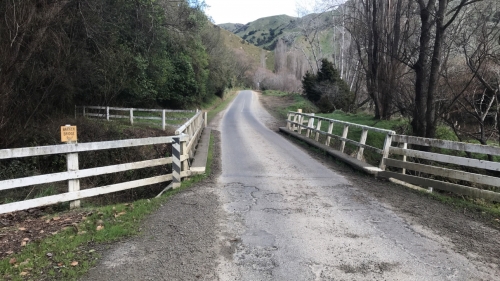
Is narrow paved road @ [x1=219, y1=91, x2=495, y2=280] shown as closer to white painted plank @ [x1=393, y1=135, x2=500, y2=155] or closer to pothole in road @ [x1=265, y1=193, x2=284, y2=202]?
pothole in road @ [x1=265, y1=193, x2=284, y2=202]

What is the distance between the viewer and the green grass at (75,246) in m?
3.59

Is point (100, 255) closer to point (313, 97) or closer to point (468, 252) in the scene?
point (468, 252)

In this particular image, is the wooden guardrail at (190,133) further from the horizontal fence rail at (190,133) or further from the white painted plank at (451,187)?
the white painted plank at (451,187)

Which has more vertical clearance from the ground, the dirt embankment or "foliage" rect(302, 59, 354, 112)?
"foliage" rect(302, 59, 354, 112)

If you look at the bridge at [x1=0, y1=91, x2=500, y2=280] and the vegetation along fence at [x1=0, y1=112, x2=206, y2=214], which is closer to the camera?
the bridge at [x1=0, y1=91, x2=500, y2=280]

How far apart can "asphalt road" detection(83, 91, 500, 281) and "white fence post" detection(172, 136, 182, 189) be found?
41 cm

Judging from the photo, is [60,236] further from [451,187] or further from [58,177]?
[451,187]

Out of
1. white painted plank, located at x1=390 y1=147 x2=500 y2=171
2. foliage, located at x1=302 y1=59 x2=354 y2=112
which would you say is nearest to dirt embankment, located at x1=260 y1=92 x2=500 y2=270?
white painted plank, located at x1=390 y1=147 x2=500 y2=171

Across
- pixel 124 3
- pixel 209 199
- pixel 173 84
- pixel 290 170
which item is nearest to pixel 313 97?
pixel 173 84

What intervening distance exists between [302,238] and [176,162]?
3504 mm

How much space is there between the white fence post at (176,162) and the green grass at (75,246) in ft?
3.74

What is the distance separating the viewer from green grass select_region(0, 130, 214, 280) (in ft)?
11.8

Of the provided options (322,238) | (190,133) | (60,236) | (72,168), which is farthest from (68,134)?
(190,133)

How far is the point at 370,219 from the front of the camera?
17.6 feet
